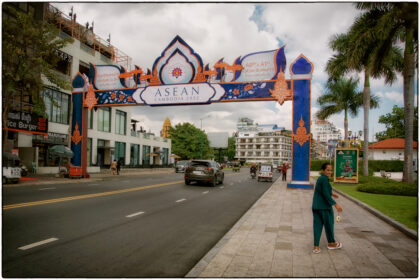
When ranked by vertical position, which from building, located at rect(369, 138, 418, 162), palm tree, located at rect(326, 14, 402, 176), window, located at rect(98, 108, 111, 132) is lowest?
building, located at rect(369, 138, 418, 162)

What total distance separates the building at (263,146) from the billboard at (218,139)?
54.8 meters

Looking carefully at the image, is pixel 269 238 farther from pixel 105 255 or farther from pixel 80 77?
pixel 80 77

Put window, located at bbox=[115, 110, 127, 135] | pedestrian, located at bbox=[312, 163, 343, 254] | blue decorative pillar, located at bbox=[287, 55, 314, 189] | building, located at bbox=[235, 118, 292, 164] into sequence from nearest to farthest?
pedestrian, located at bbox=[312, 163, 343, 254]
blue decorative pillar, located at bbox=[287, 55, 314, 189]
window, located at bbox=[115, 110, 127, 135]
building, located at bbox=[235, 118, 292, 164]

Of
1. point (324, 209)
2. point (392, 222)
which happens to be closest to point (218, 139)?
point (392, 222)

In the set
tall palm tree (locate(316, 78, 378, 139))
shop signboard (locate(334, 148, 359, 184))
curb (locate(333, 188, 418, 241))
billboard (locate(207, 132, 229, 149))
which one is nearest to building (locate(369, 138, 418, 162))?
tall palm tree (locate(316, 78, 378, 139))

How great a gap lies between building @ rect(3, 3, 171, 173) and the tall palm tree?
2323cm

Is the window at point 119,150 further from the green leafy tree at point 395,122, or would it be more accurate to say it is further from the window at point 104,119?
the green leafy tree at point 395,122

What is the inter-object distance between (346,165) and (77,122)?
69.8 ft

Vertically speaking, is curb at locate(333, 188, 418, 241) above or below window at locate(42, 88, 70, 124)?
below

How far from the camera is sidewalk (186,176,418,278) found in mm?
4438

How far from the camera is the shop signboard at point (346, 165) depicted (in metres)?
21.6

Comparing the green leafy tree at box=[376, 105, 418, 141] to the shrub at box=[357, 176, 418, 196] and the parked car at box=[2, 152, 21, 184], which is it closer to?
the shrub at box=[357, 176, 418, 196]

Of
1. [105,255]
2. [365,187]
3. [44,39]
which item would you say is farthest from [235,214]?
[44,39]

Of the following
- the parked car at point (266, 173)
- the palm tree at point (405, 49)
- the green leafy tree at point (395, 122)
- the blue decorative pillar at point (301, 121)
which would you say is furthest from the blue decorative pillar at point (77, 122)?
the green leafy tree at point (395, 122)
